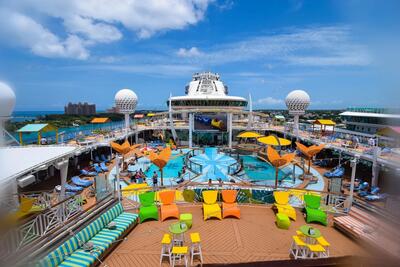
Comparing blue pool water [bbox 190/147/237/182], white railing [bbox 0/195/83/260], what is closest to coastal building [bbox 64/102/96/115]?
blue pool water [bbox 190/147/237/182]

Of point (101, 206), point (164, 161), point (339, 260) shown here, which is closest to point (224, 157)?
point (164, 161)

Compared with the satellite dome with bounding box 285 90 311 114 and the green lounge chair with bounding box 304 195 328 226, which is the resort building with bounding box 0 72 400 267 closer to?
the green lounge chair with bounding box 304 195 328 226

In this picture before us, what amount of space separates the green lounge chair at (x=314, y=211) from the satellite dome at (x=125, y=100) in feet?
72.2

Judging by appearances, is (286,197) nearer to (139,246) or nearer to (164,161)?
(139,246)

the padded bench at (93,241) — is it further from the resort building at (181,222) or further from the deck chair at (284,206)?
the deck chair at (284,206)

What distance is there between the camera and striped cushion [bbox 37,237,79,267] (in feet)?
14.4

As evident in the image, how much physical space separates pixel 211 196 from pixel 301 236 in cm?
304

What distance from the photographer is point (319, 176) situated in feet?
48.6

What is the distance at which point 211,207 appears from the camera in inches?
293

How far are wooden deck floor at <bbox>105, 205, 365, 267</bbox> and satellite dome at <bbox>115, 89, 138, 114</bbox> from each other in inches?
805

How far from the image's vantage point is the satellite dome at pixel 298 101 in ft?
76.8

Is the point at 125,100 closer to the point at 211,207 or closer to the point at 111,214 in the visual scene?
the point at 111,214

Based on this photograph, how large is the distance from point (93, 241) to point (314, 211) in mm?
6301

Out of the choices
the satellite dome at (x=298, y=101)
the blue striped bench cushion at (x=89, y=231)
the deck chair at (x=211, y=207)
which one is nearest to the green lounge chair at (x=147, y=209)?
Answer: the blue striped bench cushion at (x=89, y=231)
